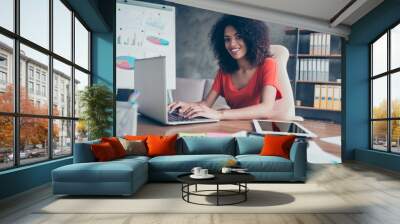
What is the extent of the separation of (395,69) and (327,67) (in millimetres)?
1711

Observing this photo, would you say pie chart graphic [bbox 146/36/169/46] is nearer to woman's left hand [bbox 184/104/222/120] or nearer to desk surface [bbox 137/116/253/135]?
woman's left hand [bbox 184/104/222/120]

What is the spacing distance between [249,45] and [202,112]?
195 centimetres

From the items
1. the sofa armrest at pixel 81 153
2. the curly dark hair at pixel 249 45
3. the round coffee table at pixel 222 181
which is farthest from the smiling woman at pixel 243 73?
the round coffee table at pixel 222 181

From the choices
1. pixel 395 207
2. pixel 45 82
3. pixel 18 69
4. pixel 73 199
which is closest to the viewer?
pixel 395 207

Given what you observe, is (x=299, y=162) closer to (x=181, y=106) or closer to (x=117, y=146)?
(x=117, y=146)

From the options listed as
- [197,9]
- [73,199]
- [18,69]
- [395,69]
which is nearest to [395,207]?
[73,199]

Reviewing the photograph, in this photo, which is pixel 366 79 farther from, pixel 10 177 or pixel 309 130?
pixel 10 177

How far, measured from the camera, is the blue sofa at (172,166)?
4.79 m

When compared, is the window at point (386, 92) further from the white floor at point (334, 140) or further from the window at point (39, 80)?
the window at point (39, 80)

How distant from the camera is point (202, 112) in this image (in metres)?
9.09

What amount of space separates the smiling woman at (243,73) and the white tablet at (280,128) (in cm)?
19

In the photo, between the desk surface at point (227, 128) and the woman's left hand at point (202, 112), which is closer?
the desk surface at point (227, 128)

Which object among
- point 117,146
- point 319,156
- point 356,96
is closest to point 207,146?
point 117,146

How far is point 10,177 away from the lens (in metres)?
4.77
